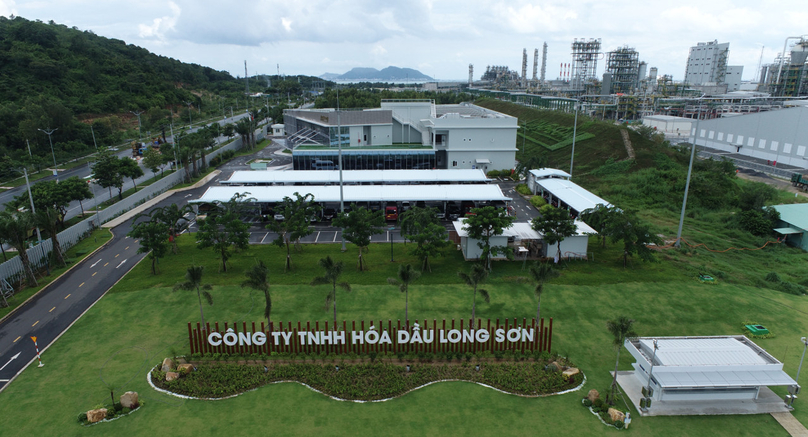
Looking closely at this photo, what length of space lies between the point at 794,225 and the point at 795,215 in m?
2.02

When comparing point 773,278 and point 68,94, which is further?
point 68,94

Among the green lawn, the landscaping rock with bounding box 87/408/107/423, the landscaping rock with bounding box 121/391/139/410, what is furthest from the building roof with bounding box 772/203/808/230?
the landscaping rock with bounding box 87/408/107/423

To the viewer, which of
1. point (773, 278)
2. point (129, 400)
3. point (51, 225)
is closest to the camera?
point (129, 400)

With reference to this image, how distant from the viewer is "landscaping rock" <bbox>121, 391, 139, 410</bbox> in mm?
18016

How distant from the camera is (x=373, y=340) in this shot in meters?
21.4

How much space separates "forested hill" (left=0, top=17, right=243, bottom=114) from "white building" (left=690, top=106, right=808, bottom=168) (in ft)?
355

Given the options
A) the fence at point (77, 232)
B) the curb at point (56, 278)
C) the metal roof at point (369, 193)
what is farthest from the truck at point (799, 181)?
the fence at point (77, 232)

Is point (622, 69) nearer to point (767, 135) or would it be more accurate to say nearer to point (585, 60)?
point (585, 60)

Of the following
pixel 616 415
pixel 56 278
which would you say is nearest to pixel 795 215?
pixel 616 415

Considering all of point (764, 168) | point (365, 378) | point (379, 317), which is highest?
point (764, 168)

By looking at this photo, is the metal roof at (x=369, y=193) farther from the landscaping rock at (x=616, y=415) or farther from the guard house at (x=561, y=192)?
the landscaping rock at (x=616, y=415)

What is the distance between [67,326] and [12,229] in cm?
806

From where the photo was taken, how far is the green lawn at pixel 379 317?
17328 millimetres

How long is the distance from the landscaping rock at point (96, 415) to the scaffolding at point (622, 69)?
13482 centimetres
